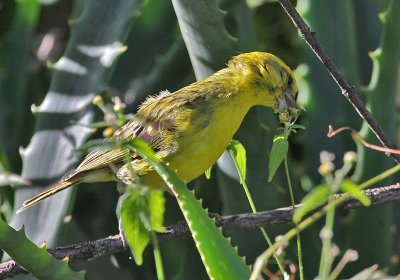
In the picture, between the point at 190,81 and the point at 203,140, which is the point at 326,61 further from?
the point at 190,81

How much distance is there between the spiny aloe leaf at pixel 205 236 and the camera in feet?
3.82

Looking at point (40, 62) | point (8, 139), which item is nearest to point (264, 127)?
point (8, 139)

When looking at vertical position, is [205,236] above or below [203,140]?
above

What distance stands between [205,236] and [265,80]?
137 cm

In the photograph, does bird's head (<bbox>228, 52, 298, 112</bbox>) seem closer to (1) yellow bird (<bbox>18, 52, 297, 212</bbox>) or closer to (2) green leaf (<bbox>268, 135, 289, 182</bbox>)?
(1) yellow bird (<bbox>18, 52, 297, 212</bbox>)

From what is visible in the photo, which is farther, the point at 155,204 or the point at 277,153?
the point at 277,153

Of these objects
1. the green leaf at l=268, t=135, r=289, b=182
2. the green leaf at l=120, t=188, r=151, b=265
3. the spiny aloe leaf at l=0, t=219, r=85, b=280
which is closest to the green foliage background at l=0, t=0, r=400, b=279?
the spiny aloe leaf at l=0, t=219, r=85, b=280

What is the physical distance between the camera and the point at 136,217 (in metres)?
0.98

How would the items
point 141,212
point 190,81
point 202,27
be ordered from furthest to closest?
1. point 190,81
2. point 202,27
3. point 141,212

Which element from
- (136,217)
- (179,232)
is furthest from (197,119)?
(136,217)

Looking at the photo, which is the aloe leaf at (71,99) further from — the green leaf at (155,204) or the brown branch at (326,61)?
the green leaf at (155,204)

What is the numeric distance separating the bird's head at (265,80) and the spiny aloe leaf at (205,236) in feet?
4.11

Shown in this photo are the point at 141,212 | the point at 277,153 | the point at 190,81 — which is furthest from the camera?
the point at 190,81

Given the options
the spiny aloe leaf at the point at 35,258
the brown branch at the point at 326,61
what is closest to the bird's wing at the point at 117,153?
the brown branch at the point at 326,61
